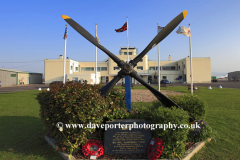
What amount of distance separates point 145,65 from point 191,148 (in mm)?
43940

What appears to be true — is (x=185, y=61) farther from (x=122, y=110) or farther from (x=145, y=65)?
(x=122, y=110)

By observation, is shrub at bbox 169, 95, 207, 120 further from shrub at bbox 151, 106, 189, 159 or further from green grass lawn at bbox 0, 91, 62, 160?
green grass lawn at bbox 0, 91, 62, 160

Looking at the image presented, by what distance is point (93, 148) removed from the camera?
3.75 meters

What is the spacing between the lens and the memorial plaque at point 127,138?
150 inches

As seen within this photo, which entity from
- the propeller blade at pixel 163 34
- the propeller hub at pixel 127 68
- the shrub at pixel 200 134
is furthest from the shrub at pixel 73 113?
the shrub at pixel 200 134

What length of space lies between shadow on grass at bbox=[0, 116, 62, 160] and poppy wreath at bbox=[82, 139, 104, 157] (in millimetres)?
746

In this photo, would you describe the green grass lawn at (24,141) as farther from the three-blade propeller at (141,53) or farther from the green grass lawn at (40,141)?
the three-blade propeller at (141,53)

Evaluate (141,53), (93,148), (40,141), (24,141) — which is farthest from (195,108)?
(24,141)

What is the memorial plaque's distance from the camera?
380 cm

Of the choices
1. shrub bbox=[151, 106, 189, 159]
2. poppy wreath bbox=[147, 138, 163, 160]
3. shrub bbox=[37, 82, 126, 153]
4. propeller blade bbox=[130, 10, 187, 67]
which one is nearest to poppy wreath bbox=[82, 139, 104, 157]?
shrub bbox=[37, 82, 126, 153]

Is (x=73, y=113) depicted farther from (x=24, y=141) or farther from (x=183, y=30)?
(x=183, y=30)

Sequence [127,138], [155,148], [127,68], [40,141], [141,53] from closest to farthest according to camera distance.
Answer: [155,148] < [127,138] < [40,141] < [127,68] < [141,53]

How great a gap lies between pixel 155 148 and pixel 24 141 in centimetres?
430

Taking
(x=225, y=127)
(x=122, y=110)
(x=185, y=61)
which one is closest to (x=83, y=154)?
(x=122, y=110)
